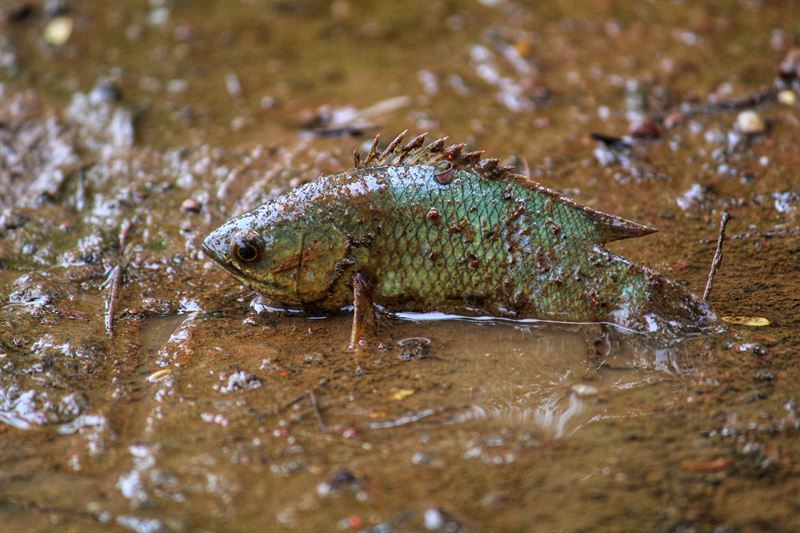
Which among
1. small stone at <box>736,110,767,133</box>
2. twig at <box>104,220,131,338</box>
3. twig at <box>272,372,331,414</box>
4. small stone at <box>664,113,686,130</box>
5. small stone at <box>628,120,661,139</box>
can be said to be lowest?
twig at <box>104,220,131,338</box>

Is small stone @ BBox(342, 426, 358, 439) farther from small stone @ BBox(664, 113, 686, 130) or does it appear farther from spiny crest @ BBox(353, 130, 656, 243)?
small stone @ BBox(664, 113, 686, 130)

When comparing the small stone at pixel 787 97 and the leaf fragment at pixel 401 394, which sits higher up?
the small stone at pixel 787 97

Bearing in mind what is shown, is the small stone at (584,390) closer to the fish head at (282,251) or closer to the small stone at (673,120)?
the fish head at (282,251)

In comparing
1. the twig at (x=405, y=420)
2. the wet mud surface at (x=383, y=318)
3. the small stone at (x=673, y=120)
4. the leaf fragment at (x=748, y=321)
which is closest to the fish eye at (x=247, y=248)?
the wet mud surface at (x=383, y=318)

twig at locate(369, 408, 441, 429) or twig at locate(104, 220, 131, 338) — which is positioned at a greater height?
twig at locate(369, 408, 441, 429)

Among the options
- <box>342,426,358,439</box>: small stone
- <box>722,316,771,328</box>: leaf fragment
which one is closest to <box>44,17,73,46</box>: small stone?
<box>342,426,358,439</box>: small stone

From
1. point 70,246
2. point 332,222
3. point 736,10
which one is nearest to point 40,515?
point 332,222

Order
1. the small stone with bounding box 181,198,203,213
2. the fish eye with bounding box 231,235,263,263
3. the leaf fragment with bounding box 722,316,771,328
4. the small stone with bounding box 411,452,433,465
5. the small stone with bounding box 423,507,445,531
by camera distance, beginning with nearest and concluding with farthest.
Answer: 1. the small stone with bounding box 423,507,445,531
2. the small stone with bounding box 411,452,433,465
3. the leaf fragment with bounding box 722,316,771,328
4. the fish eye with bounding box 231,235,263,263
5. the small stone with bounding box 181,198,203,213
